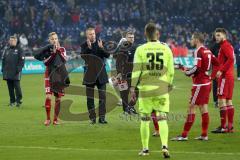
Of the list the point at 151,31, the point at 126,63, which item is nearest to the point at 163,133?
the point at 151,31

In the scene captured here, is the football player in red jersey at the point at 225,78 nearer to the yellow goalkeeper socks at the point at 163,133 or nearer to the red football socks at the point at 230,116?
the red football socks at the point at 230,116

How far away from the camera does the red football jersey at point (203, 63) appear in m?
14.2

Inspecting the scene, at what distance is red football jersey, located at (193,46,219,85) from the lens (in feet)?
46.6

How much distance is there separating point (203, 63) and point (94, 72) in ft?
12.7

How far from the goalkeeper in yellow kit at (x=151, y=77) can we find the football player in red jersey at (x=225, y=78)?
3193 mm

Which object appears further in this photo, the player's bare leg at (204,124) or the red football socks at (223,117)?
the red football socks at (223,117)

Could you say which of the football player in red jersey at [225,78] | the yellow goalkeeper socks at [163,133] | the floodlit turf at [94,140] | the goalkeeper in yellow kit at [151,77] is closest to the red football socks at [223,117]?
the football player in red jersey at [225,78]

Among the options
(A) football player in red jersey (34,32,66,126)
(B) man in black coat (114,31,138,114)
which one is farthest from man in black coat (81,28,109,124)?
(B) man in black coat (114,31,138,114)

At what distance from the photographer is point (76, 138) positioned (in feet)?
48.8

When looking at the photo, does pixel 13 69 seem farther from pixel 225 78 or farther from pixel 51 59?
pixel 225 78

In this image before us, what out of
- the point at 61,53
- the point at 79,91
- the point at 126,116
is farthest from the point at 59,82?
the point at 79,91

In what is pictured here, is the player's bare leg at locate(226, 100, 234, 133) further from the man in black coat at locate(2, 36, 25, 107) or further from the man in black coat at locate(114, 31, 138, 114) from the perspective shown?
the man in black coat at locate(2, 36, 25, 107)

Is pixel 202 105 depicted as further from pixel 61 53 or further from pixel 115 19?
pixel 115 19

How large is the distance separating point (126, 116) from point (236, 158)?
7.15m
